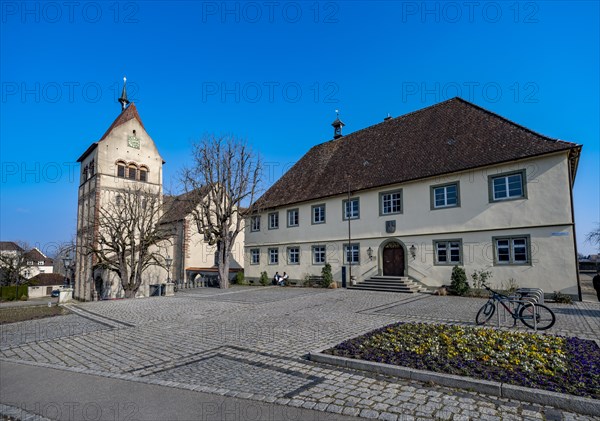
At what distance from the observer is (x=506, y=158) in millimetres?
17875

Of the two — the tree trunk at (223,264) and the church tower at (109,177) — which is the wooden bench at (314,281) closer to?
the tree trunk at (223,264)

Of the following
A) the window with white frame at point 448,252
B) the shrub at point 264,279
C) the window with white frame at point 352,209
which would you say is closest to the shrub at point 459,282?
the window with white frame at point 448,252

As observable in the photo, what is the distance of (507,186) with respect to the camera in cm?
1817

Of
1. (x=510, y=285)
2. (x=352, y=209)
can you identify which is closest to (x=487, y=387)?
(x=510, y=285)

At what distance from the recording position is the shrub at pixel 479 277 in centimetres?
1829

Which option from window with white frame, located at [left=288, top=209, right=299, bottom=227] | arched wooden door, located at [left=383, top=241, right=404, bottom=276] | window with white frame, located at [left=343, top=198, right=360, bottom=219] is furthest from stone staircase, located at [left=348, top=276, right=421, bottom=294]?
window with white frame, located at [left=288, top=209, right=299, bottom=227]

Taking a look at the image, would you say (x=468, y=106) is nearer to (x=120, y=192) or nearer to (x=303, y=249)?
(x=303, y=249)

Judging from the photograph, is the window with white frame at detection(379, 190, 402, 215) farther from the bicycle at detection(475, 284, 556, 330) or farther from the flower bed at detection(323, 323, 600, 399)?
the flower bed at detection(323, 323, 600, 399)

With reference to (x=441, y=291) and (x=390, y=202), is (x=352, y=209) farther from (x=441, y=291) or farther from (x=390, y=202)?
(x=441, y=291)

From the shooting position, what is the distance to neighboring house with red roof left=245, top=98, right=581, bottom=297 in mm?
16922

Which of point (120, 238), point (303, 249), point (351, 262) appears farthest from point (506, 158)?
point (120, 238)

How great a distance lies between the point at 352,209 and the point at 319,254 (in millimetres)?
4379

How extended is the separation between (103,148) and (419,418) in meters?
40.9

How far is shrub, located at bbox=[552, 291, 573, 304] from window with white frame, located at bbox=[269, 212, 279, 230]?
19.6 m
